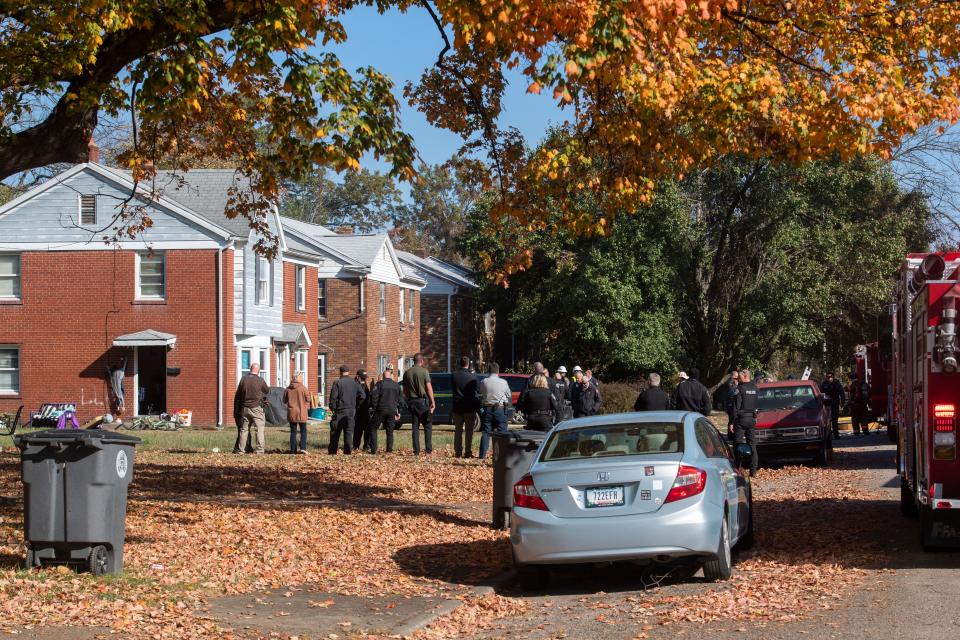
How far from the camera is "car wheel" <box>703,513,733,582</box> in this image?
10.2m

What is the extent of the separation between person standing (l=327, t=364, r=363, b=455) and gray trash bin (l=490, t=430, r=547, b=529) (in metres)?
10.7

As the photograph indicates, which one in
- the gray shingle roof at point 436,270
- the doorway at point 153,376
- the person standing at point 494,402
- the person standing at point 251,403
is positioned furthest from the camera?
the gray shingle roof at point 436,270

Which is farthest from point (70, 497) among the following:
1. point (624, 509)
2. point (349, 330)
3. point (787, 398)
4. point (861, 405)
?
point (349, 330)

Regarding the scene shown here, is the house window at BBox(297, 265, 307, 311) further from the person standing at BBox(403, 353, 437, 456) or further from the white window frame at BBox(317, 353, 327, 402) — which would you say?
the person standing at BBox(403, 353, 437, 456)

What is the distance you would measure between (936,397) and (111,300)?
29.8 meters

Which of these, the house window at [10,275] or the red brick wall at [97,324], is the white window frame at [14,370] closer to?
the red brick wall at [97,324]

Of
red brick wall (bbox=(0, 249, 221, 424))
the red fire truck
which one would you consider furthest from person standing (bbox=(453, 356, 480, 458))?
red brick wall (bbox=(0, 249, 221, 424))

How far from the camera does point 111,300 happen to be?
36.5 m

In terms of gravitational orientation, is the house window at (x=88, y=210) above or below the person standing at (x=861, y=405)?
above

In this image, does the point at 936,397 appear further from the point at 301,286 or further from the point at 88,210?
the point at 301,286

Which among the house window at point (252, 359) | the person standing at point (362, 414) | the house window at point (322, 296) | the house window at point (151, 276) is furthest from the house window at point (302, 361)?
the person standing at point (362, 414)

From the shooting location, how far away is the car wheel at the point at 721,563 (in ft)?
33.4

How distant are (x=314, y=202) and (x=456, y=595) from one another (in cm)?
8666

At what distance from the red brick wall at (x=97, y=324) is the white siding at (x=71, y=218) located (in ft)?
1.63
